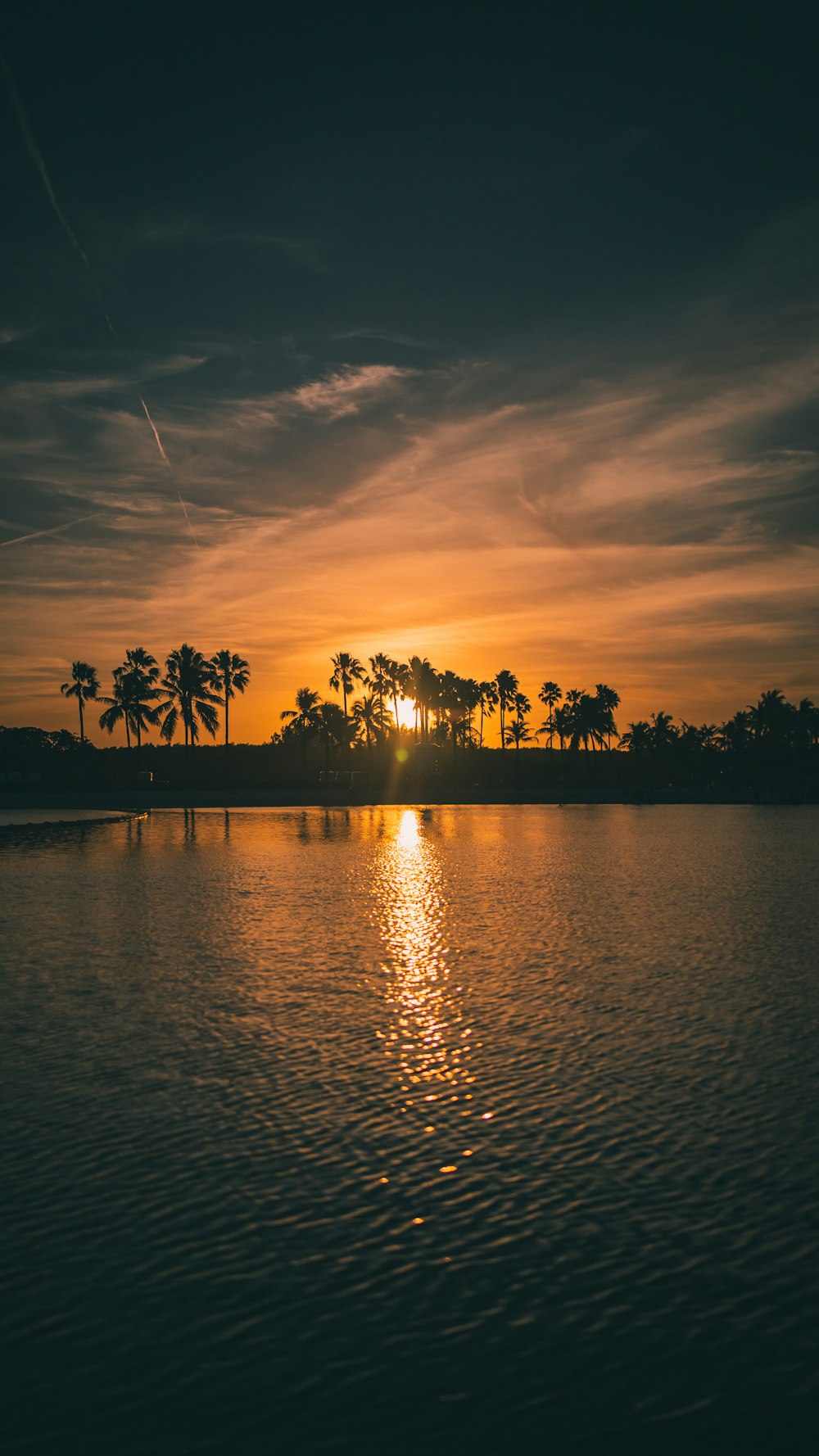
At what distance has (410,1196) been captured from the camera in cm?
938

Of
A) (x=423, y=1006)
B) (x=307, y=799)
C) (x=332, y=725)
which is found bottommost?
(x=423, y=1006)

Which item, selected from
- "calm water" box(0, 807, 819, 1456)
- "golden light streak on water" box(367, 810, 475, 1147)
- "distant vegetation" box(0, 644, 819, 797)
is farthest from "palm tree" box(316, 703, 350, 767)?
"calm water" box(0, 807, 819, 1456)

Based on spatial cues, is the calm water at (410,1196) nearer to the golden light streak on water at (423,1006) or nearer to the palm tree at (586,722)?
the golden light streak on water at (423,1006)

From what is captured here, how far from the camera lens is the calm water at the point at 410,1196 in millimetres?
6367

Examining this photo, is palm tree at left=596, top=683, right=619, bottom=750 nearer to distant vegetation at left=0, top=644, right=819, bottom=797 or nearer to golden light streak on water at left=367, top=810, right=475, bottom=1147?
distant vegetation at left=0, top=644, right=819, bottom=797

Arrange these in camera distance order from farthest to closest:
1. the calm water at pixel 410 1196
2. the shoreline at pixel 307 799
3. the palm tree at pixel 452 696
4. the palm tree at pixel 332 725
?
the palm tree at pixel 452 696 → the palm tree at pixel 332 725 → the shoreline at pixel 307 799 → the calm water at pixel 410 1196

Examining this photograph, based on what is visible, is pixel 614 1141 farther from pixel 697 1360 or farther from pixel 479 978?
pixel 479 978

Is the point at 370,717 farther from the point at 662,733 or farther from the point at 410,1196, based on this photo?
the point at 410,1196

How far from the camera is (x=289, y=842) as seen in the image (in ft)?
182

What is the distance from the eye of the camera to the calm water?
637cm

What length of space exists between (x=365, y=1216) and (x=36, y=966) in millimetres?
13373

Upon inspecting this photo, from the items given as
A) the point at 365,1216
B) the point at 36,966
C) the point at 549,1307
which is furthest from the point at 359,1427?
the point at 36,966

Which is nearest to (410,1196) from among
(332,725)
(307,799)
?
(307,799)

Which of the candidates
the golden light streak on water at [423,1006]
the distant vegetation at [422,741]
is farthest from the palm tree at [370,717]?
the golden light streak on water at [423,1006]
